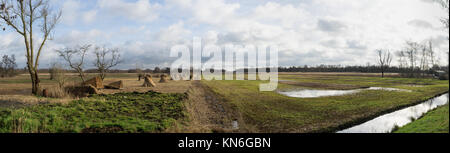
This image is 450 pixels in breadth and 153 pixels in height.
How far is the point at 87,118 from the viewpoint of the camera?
11375 millimetres

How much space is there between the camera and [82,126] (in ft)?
32.8

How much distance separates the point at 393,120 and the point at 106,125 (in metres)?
16.7

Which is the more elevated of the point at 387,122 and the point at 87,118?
the point at 87,118

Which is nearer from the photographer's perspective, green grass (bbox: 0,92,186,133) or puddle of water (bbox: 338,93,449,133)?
green grass (bbox: 0,92,186,133)

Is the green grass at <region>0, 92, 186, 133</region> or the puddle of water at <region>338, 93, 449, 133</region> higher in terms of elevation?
the green grass at <region>0, 92, 186, 133</region>

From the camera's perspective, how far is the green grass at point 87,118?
32.2 feet

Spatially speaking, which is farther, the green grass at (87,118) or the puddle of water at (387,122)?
the puddle of water at (387,122)

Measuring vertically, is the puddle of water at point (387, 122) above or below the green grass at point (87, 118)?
below

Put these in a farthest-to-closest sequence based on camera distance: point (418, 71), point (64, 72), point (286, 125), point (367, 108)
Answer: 1. point (418, 71)
2. point (64, 72)
3. point (367, 108)
4. point (286, 125)

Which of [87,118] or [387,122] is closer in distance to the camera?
[87,118]

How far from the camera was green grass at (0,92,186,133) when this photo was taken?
982 cm

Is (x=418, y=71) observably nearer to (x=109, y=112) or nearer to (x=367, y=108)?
(x=367, y=108)
